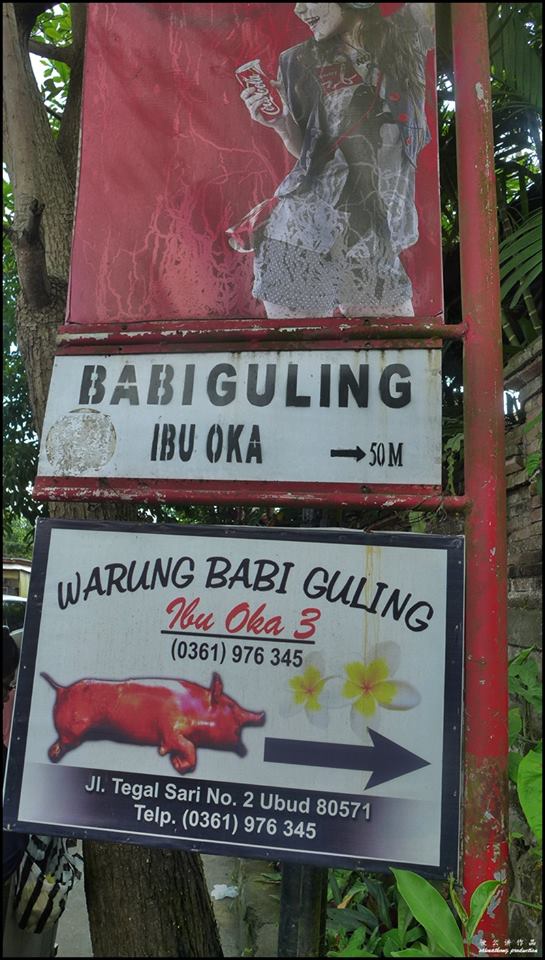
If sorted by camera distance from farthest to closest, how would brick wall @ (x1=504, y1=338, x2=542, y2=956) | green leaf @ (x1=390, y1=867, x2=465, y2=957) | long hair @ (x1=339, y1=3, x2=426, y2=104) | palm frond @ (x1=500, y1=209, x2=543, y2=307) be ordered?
1. palm frond @ (x1=500, y1=209, x2=543, y2=307)
2. brick wall @ (x1=504, y1=338, x2=542, y2=956)
3. long hair @ (x1=339, y1=3, x2=426, y2=104)
4. green leaf @ (x1=390, y1=867, x2=465, y2=957)

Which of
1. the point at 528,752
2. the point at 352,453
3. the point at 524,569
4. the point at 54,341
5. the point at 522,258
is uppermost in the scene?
the point at 522,258

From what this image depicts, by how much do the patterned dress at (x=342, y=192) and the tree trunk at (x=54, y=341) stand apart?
0.85 metres

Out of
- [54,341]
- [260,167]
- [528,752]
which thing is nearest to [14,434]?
[54,341]

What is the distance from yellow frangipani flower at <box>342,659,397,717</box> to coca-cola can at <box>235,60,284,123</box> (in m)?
1.81

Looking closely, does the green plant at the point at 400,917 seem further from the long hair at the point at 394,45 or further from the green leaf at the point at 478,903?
the long hair at the point at 394,45

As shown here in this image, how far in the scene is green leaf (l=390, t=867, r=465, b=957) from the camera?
5.66 ft

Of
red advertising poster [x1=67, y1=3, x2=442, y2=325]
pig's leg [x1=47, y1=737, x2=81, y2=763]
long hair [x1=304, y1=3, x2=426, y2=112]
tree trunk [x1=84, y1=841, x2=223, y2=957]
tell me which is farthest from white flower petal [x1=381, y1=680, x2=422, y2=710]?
long hair [x1=304, y1=3, x2=426, y2=112]

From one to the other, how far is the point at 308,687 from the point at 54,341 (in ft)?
5.69

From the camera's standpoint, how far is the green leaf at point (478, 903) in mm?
1769

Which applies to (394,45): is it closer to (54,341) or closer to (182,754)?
(54,341)

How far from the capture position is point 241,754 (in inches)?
78.6

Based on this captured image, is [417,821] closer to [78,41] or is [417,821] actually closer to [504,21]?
[504,21]

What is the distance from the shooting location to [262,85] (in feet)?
8.16

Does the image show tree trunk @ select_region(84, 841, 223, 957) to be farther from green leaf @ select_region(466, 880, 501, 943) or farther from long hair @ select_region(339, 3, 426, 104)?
long hair @ select_region(339, 3, 426, 104)
